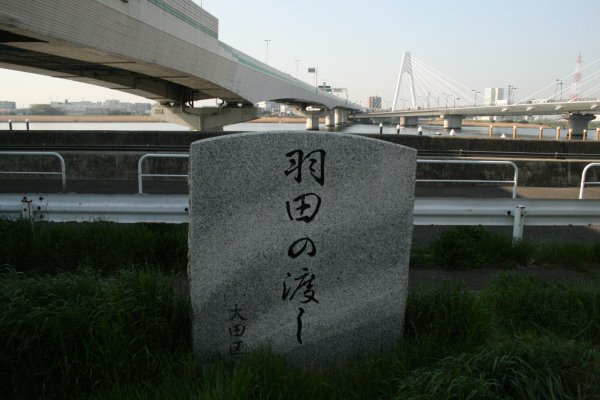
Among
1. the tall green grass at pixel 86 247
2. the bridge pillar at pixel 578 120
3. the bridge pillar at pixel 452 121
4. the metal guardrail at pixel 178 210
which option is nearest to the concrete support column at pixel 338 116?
the bridge pillar at pixel 452 121

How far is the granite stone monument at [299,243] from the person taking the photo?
11.7ft

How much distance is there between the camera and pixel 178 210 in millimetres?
6609

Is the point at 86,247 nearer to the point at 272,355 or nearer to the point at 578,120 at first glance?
the point at 272,355

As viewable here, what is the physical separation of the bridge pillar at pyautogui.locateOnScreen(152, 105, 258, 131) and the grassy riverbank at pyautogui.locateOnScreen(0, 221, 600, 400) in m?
45.9

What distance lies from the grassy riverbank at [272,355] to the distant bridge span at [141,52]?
16.3 m

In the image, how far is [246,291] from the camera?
3.65 metres

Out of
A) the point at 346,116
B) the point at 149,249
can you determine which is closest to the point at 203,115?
the point at 149,249

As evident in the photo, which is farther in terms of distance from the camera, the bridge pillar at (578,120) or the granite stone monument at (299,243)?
the bridge pillar at (578,120)

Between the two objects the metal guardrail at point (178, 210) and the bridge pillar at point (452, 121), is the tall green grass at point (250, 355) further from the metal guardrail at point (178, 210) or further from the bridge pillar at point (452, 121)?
the bridge pillar at point (452, 121)

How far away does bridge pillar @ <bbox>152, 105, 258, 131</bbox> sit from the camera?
161 feet

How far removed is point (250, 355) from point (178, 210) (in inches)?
138

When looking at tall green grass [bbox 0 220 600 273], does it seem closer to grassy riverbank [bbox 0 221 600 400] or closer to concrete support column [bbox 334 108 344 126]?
grassy riverbank [bbox 0 221 600 400]

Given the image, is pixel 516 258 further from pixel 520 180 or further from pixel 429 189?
pixel 520 180

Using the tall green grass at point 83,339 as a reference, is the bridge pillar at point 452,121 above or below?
above
